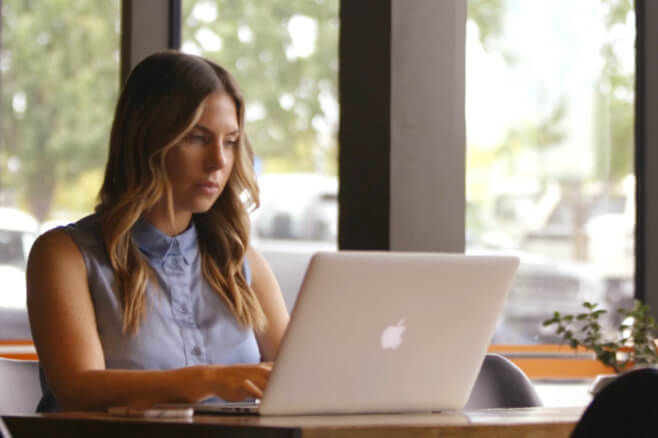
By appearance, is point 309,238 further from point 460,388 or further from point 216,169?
point 460,388

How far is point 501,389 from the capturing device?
7.79ft

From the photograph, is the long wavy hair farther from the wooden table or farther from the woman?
the wooden table

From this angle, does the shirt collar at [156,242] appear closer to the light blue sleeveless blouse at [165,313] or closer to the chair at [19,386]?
the light blue sleeveless blouse at [165,313]

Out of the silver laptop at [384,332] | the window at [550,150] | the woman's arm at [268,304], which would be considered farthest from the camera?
the window at [550,150]

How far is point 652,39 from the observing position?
3.52 metres

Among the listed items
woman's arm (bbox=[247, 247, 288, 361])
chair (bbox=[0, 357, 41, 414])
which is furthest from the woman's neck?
chair (bbox=[0, 357, 41, 414])

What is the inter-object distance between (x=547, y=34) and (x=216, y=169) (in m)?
2.57

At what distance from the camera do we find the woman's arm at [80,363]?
1710 mm

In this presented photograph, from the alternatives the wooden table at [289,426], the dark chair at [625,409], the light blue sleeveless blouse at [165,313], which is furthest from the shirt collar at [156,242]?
the dark chair at [625,409]

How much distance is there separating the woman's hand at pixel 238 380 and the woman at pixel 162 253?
1.13 feet

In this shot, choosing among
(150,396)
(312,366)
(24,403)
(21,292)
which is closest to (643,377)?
(312,366)

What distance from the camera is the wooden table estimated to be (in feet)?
4.55

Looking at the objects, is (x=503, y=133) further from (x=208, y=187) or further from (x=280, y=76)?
(x=208, y=187)

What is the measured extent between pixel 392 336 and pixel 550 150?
9.80ft
